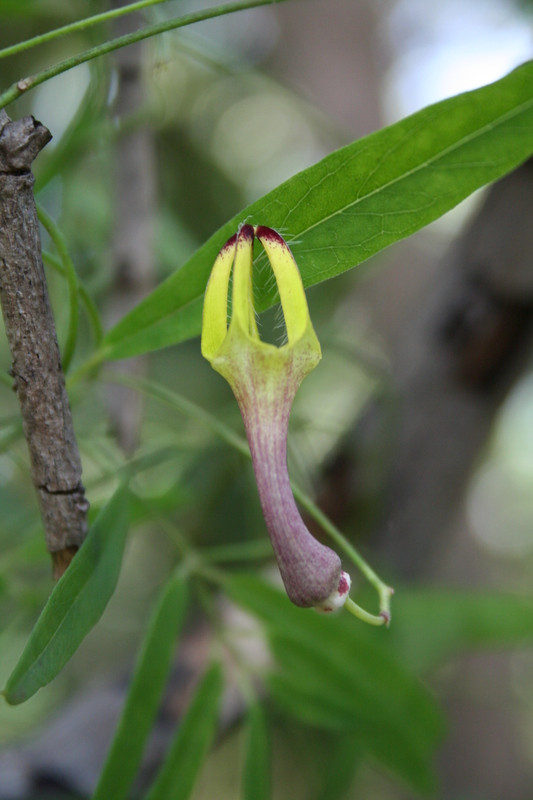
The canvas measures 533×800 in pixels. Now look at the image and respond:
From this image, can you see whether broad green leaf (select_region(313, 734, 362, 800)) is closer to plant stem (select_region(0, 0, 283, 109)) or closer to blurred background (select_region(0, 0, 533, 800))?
blurred background (select_region(0, 0, 533, 800))

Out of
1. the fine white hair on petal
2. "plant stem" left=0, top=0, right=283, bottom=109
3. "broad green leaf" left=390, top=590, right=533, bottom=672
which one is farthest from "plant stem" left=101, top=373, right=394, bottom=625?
"broad green leaf" left=390, top=590, right=533, bottom=672

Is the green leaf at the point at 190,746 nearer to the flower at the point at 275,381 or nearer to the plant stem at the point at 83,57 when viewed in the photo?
the flower at the point at 275,381

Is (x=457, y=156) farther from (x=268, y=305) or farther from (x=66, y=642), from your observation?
(x=66, y=642)

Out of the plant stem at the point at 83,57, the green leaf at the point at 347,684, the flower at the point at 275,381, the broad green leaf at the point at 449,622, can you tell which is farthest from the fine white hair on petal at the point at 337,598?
the broad green leaf at the point at 449,622

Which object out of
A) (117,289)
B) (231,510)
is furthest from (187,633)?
(117,289)

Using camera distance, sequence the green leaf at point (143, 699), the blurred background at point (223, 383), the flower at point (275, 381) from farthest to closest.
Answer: the blurred background at point (223, 383)
the green leaf at point (143, 699)
the flower at point (275, 381)

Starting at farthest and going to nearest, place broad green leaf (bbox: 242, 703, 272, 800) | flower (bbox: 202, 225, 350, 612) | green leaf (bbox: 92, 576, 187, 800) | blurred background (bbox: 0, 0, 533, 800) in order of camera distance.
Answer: blurred background (bbox: 0, 0, 533, 800) < broad green leaf (bbox: 242, 703, 272, 800) < green leaf (bbox: 92, 576, 187, 800) < flower (bbox: 202, 225, 350, 612)

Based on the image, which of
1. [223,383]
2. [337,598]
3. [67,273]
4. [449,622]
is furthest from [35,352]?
[223,383]

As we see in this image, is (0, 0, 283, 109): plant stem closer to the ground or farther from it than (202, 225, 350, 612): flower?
farther from it

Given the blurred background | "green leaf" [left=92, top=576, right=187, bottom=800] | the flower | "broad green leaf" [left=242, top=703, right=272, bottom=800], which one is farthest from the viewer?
the blurred background
